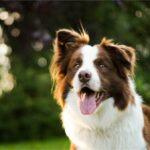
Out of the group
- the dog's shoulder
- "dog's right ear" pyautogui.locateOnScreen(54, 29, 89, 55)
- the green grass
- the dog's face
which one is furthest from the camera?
the green grass

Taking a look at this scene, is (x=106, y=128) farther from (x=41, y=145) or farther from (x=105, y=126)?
(x=41, y=145)

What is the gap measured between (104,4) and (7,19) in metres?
2.83

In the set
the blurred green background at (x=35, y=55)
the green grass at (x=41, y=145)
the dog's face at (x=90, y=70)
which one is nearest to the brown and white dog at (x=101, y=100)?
the dog's face at (x=90, y=70)

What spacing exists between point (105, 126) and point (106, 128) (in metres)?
0.04

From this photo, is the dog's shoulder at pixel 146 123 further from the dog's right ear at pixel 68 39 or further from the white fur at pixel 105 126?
the dog's right ear at pixel 68 39

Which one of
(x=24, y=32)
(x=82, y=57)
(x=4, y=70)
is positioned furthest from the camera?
(x=4, y=70)

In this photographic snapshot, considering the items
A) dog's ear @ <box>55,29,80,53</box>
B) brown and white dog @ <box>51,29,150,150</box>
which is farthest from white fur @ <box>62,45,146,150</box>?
dog's ear @ <box>55,29,80,53</box>

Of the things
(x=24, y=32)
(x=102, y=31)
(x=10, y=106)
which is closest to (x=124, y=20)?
(x=102, y=31)

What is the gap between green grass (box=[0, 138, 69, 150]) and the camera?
17.9 metres

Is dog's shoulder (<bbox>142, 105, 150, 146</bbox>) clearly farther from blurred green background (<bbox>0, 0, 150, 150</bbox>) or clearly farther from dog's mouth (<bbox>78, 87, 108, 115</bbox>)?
blurred green background (<bbox>0, 0, 150, 150</bbox>)

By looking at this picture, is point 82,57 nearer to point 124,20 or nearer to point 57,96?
point 57,96

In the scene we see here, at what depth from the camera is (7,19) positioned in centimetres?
1920

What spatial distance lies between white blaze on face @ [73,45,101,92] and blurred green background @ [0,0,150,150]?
700cm

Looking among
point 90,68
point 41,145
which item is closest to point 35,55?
point 41,145
